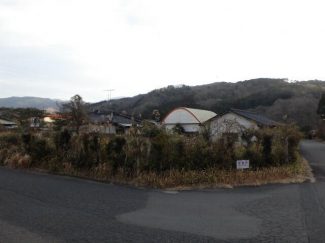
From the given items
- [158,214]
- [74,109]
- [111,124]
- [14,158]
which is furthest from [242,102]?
[158,214]

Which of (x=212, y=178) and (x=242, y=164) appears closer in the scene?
(x=212, y=178)

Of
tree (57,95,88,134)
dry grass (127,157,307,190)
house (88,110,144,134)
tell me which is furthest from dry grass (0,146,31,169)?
tree (57,95,88,134)

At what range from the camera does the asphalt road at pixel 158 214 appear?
16.2 ft

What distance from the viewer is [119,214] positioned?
20.5 feet

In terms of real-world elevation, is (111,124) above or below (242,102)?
below

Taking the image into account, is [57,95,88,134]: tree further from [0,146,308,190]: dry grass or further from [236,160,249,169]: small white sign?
[236,160,249,169]: small white sign

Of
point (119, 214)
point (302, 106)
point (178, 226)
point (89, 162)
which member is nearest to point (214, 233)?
point (178, 226)

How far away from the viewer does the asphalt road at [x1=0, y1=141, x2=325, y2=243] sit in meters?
4.93

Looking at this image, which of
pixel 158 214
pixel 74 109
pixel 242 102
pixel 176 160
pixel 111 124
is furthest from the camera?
pixel 242 102

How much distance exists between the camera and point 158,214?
6.29 metres

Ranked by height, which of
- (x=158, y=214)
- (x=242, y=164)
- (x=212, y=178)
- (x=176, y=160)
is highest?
(x=176, y=160)

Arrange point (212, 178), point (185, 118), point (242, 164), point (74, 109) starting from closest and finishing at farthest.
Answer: point (212, 178)
point (242, 164)
point (74, 109)
point (185, 118)

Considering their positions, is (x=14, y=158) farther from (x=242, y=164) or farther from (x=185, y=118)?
(x=185, y=118)

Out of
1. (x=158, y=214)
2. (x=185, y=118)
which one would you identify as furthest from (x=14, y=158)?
(x=185, y=118)
